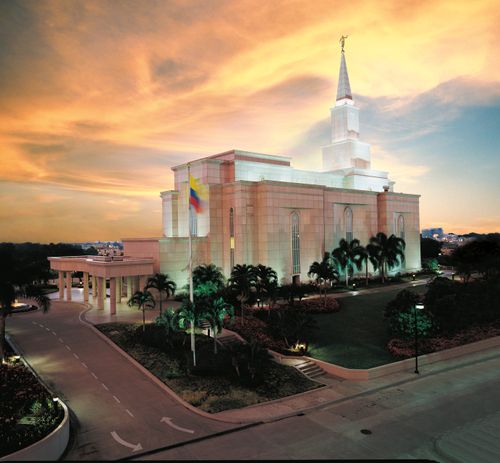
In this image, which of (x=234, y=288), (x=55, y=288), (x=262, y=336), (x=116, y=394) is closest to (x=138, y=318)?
(x=234, y=288)

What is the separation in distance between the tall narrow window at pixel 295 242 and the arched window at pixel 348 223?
1050 centimetres

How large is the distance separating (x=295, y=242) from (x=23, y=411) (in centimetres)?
3773

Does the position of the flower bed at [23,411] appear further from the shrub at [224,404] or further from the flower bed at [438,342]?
the flower bed at [438,342]

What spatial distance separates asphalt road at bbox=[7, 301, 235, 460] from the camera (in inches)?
617

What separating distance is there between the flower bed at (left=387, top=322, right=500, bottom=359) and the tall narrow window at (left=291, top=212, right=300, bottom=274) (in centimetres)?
2173

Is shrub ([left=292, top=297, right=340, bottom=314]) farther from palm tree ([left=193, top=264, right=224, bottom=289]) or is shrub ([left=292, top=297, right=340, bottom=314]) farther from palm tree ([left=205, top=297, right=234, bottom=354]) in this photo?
palm tree ([left=205, top=297, right=234, bottom=354])

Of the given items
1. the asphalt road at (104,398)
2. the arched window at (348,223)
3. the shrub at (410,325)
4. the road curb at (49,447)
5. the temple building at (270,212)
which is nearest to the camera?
the road curb at (49,447)

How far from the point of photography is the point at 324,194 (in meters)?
55.2

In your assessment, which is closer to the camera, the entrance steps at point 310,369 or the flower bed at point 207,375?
the flower bed at point 207,375

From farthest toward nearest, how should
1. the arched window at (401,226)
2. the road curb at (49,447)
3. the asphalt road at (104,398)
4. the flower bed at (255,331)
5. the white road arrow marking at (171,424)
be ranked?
the arched window at (401,226)
the flower bed at (255,331)
the white road arrow marking at (171,424)
the asphalt road at (104,398)
the road curb at (49,447)

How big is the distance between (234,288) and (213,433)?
66.0ft

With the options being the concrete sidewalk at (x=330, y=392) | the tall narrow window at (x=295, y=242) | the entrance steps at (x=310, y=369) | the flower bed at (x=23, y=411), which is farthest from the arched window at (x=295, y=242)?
the flower bed at (x=23, y=411)

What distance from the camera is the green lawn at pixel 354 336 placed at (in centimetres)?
2633

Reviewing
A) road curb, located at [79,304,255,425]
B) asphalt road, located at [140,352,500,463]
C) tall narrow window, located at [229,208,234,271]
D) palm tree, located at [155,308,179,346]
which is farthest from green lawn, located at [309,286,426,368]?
tall narrow window, located at [229,208,234,271]
